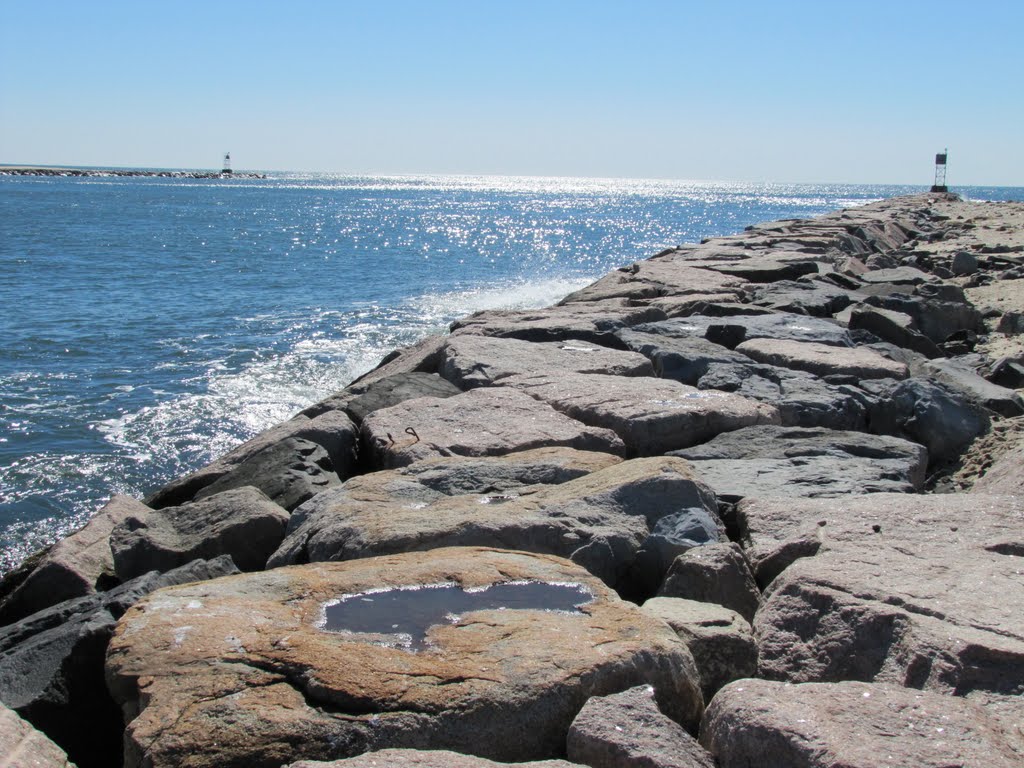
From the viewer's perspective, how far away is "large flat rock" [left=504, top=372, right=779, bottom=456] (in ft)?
13.0

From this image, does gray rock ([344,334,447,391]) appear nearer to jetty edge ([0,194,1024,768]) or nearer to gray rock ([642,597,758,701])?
jetty edge ([0,194,1024,768])

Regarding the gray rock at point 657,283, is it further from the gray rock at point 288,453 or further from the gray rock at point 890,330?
the gray rock at point 288,453

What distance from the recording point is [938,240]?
16094mm

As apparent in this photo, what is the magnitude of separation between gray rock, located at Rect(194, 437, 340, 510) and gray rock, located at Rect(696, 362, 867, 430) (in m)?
1.87

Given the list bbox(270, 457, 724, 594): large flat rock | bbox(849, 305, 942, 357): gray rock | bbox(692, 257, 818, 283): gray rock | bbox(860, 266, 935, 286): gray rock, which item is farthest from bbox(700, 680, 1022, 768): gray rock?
bbox(860, 266, 935, 286): gray rock

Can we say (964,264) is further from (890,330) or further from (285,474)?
(285,474)

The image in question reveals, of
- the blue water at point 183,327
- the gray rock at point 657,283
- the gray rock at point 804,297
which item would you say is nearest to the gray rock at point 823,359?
the gray rock at point 804,297

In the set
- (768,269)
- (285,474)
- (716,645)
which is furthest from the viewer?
(768,269)

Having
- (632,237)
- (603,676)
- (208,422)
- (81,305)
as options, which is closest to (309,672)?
(603,676)

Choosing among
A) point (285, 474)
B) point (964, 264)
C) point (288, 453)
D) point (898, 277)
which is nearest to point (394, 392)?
point (288, 453)

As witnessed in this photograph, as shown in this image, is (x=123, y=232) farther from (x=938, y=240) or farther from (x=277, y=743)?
(x=277, y=743)

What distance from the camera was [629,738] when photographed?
5.82ft

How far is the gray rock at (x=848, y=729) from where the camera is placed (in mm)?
1683

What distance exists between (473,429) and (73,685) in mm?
1899
